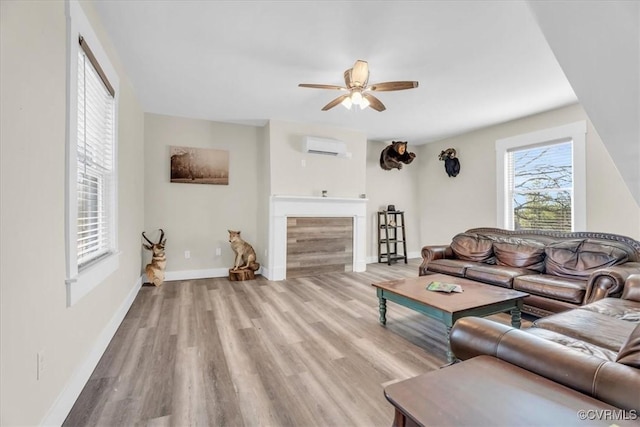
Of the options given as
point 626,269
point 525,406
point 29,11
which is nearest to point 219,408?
point 525,406

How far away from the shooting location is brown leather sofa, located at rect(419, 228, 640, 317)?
8.38 feet

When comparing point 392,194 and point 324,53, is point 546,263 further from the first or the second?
point 392,194

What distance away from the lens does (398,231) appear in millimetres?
6430

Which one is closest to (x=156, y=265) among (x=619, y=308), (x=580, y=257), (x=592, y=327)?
(x=592, y=327)

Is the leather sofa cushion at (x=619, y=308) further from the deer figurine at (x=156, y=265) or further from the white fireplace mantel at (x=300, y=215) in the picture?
the deer figurine at (x=156, y=265)

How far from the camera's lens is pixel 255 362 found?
6.95ft

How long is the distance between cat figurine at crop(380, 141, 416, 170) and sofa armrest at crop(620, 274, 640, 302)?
388cm

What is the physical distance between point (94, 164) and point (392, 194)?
5284 mm

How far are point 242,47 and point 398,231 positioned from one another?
489 cm

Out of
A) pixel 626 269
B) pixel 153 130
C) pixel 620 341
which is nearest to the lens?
pixel 620 341

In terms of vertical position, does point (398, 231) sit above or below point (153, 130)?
below

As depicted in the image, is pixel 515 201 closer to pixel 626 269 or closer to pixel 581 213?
pixel 581 213

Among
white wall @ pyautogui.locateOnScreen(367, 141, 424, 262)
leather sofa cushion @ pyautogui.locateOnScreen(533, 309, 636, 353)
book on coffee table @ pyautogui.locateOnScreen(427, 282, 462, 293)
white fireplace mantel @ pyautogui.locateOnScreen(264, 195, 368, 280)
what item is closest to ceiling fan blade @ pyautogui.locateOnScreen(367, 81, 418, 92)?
book on coffee table @ pyautogui.locateOnScreen(427, 282, 462, 293)

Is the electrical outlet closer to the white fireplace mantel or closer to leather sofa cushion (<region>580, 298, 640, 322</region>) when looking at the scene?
leather sofa cushion (<region>580, 298, 640, 322</region>)
